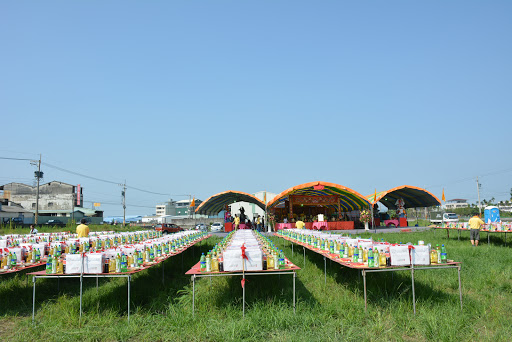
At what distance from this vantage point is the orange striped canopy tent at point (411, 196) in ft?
104

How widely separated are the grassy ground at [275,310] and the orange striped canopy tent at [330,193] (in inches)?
751

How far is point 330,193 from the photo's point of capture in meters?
33.6

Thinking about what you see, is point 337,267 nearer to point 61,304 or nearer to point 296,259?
point 296,259

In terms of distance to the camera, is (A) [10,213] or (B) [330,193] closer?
(B) [330,193]

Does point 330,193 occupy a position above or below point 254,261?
above

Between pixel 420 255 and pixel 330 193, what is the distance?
26.6 metres

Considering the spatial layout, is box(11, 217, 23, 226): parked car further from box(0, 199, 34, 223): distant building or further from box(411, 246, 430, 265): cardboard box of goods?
box(411, 246, 430, 265): cardboard box of goods

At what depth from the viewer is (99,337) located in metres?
6.16

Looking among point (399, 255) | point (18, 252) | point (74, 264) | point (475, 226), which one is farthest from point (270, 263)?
point (475, 226)

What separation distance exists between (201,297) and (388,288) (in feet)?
13.6

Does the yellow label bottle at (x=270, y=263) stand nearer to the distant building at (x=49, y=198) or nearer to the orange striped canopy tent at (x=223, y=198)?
the orange striped canopy tent at (x=223, y=198)

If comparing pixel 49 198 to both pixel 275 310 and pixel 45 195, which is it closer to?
pixel 45 195

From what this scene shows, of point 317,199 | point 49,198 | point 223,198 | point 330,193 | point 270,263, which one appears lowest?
point 270,263

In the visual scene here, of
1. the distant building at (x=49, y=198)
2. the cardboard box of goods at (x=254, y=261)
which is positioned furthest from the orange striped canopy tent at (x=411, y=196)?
the distant building at (x=49, y=198)
